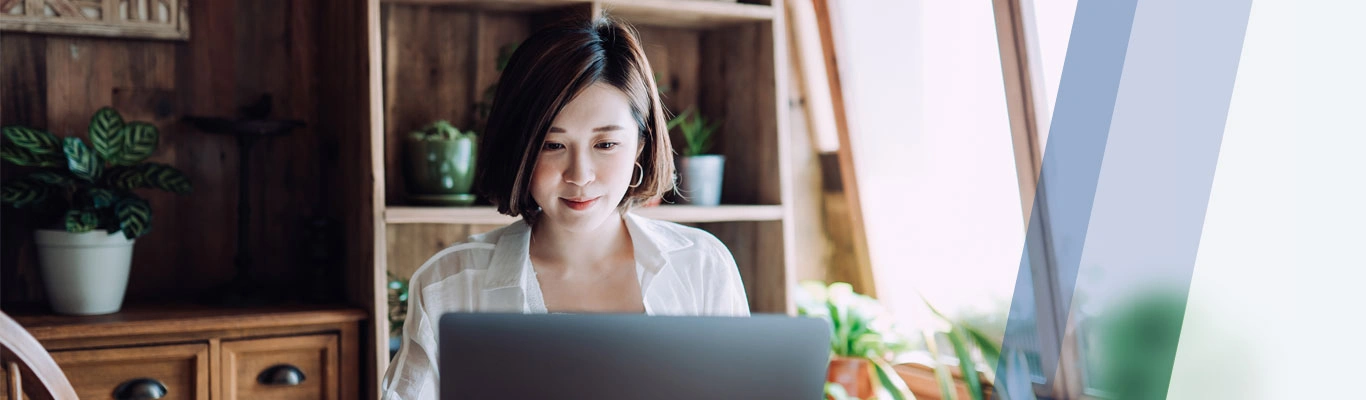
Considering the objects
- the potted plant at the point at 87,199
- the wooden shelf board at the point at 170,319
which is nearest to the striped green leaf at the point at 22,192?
the potted plant at the point at 87,199

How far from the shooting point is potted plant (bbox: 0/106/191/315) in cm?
201

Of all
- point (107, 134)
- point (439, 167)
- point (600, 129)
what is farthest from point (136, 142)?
point (600, 129)

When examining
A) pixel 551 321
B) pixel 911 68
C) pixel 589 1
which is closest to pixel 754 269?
pixel 911 68

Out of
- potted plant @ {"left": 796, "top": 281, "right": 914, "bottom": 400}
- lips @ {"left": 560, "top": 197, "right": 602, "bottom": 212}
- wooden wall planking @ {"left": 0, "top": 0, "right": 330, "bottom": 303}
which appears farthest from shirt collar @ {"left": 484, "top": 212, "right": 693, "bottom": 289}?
wooden wall planking @ {"left": 0, "top": 0, "right": 330, "bottom": 303}

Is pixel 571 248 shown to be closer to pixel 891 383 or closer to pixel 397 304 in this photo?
pixel 397 304

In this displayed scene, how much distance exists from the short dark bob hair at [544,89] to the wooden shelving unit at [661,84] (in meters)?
0.87

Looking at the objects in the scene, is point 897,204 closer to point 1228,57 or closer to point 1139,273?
point 1139,273

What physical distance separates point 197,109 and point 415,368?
145 cm

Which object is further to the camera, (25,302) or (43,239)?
(25,302)

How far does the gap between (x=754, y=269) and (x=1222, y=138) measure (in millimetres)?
1233

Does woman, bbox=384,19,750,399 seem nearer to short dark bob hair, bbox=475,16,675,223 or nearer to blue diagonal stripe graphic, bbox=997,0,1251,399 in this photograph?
short dark bob hair, bbox=475,16,675,223

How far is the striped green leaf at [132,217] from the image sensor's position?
80.9 inches

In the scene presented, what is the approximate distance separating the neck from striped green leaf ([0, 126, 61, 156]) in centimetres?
117

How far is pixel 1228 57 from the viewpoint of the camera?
5.74 feet
